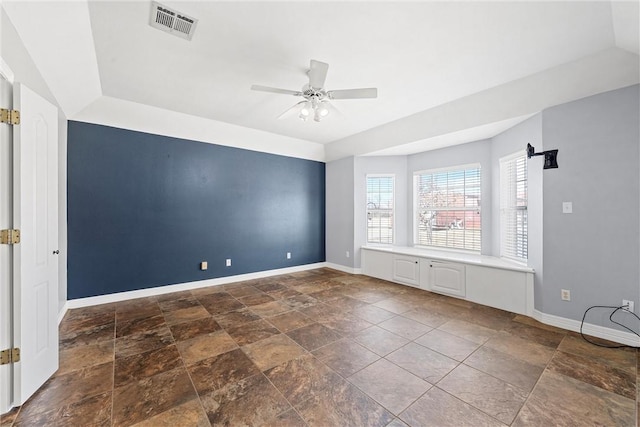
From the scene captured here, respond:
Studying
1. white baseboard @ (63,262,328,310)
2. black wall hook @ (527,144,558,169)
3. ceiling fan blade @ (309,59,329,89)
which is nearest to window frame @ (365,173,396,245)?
white baseboard @ (63,262,328,310)

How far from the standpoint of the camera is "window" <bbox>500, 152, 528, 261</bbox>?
3.71 metres

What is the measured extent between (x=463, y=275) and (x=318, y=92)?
10.8 feet

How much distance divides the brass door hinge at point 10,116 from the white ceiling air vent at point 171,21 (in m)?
1.17

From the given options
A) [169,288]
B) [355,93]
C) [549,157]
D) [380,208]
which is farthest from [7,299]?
[380,208]

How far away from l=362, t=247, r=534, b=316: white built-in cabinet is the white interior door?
4496mm

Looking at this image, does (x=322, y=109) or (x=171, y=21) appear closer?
(x=171, y=21)

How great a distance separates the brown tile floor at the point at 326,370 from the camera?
65.8 inches

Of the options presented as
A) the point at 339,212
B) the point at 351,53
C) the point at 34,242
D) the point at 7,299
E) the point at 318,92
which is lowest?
the point at 7,299

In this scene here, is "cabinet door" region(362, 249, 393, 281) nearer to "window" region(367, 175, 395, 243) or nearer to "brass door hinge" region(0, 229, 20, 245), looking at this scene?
"window" region(367, 175, 395, 243)

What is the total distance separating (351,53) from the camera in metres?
2.53

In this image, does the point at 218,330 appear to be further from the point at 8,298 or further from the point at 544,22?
the point at 544,22

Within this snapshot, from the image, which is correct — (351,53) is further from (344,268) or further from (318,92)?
(344,268)

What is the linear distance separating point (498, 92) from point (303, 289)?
3875 mm

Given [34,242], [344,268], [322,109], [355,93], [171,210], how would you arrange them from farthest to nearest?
[344,268]
[171,210]
[322,109]
[355,93]
[34,242]
